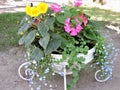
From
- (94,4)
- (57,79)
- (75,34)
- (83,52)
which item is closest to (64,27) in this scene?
(75,34)

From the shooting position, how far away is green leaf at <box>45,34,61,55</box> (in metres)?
2.69

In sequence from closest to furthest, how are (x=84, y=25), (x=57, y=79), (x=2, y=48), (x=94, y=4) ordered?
(x=84, y=25) → (x=57, y=79) → (x=2, y=48) → (x=94, y=4)

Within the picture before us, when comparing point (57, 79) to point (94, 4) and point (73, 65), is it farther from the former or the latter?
point (94, 4)

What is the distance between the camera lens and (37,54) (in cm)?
273

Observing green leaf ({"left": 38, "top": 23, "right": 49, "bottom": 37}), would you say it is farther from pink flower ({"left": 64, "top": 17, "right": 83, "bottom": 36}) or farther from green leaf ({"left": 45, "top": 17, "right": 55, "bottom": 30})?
pink flower ({"left": 64, "top": 17, "right": 83, "bottom": 36})

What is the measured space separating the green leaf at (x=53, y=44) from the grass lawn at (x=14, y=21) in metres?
1.17

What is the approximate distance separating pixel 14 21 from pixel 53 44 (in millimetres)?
2180

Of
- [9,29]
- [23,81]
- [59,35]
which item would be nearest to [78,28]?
[59,35]

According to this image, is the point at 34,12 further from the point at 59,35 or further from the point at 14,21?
the point at 14,21

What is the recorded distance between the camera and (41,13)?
2.76 meters

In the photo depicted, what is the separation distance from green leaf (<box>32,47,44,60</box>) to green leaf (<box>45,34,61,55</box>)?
0.22 feet

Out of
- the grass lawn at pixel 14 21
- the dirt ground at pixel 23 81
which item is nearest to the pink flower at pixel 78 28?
the dirt ground at pixel 23 81

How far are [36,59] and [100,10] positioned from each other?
3.09 m

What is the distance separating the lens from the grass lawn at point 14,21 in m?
4.01
